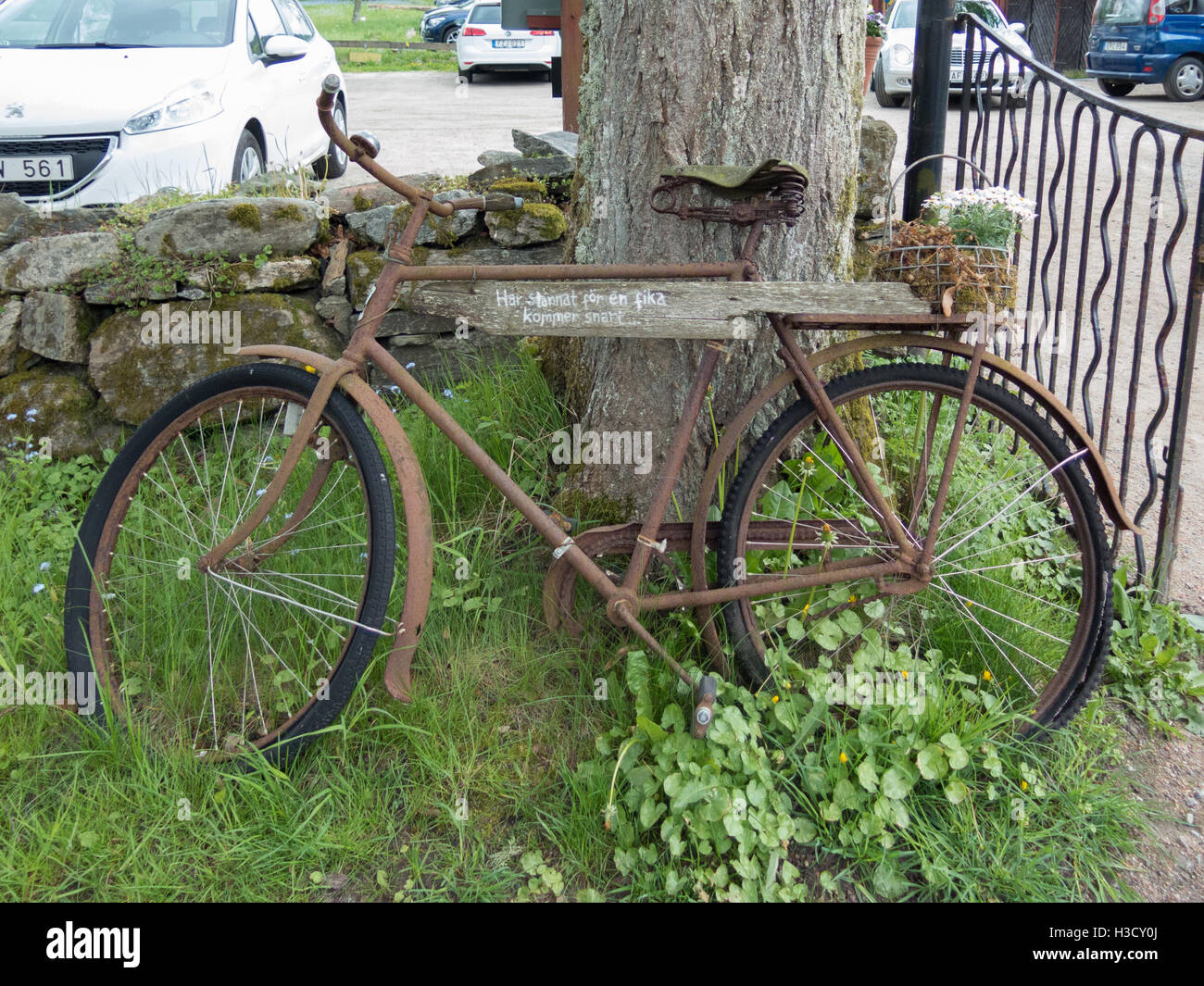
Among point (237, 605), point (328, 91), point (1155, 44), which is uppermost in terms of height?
point (1155, 44)

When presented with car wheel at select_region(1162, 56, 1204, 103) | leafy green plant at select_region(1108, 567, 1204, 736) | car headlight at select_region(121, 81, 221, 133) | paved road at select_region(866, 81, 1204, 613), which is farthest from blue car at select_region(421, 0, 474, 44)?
leafy green plant at select_region(1108, 567, 1204, 736)

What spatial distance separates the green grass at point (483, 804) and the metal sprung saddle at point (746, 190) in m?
1.10

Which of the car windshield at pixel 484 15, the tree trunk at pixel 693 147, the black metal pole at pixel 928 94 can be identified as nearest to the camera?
the tree trunk at pixel 693 147

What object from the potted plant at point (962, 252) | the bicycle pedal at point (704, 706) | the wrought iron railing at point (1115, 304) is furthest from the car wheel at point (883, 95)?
the bicycle pedal at point (704, 706)

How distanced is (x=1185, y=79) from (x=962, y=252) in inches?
647

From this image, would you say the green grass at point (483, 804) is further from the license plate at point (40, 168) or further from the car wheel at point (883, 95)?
the car wheel at point (883, 95)

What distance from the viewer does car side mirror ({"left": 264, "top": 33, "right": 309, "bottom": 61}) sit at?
18.2ft

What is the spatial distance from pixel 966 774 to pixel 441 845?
1.32 m

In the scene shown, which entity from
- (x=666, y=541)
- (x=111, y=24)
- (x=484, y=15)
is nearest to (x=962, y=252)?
(x=666, y=541)

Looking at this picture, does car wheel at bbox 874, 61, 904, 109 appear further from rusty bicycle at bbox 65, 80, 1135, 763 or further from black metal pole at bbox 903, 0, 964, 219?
rusty bicycle at bbox 65, 80, 1135, 763

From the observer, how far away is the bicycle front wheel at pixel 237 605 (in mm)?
2441

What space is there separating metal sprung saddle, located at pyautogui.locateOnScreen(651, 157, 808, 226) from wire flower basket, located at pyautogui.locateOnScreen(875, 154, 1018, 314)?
10.9 inches

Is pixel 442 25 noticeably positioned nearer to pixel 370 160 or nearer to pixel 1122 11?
pixel 1122 11

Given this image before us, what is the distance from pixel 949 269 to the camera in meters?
2.42
